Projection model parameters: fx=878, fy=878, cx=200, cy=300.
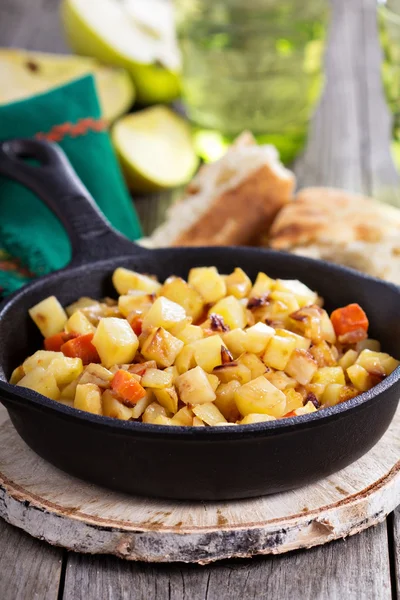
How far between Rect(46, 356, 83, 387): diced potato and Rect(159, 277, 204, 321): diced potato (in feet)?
1.05

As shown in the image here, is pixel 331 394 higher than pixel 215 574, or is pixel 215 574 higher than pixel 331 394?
pixel 331 394

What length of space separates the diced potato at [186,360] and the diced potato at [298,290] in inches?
14.0

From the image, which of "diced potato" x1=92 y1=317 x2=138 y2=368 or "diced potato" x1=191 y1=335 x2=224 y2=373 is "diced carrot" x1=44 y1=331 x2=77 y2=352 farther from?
"diced potato" x1=191 y1=335 x2=224 y2=373

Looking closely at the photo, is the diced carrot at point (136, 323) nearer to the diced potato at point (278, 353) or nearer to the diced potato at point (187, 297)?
the diced potato at point (187, 297)

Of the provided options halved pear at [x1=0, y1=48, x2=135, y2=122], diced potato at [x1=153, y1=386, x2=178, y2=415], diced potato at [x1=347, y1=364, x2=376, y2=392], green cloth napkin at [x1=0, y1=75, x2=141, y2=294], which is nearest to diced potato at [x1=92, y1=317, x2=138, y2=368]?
diced potato at [x1=153, y1=386, x2=178, y2=415]

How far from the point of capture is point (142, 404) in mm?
1719

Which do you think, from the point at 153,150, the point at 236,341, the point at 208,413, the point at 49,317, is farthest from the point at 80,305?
the point at 153,150

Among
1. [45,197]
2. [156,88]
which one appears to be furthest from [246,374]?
[156,88]

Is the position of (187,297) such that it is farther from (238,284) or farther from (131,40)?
(131,40)

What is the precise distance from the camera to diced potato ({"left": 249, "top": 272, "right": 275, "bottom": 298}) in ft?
6.78

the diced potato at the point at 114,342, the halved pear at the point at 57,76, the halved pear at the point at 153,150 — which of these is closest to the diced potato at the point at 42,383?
the diced potato at the point at 114,342

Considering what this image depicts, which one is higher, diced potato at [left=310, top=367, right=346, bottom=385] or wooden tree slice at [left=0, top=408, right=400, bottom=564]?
diced potato at [left=310, top=367, right=346, bottom=385]

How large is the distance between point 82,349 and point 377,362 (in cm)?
62

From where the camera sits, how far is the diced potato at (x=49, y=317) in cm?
200
